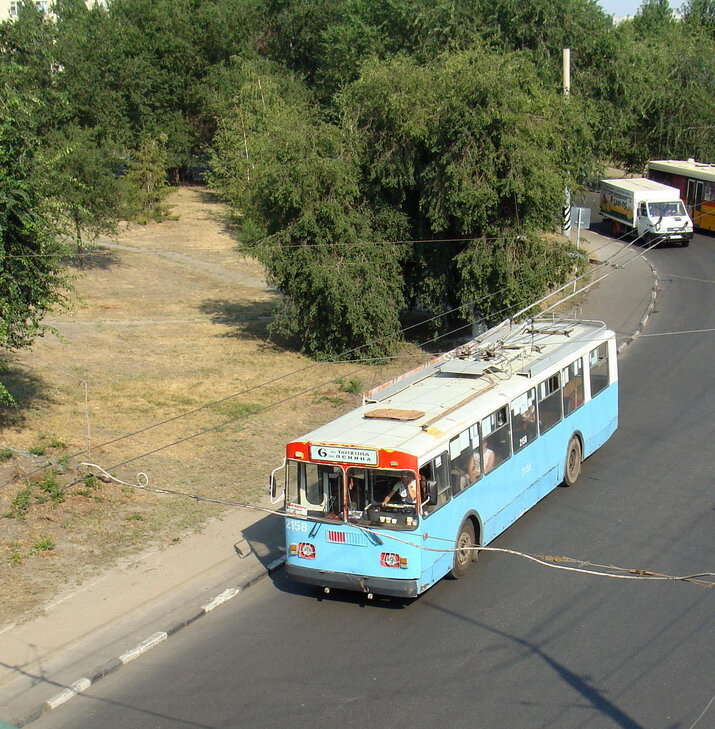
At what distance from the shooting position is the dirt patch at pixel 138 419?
14133mm

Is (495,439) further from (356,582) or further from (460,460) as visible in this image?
(356,582)

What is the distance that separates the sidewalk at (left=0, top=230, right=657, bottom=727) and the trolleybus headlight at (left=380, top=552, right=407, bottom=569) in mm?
2417

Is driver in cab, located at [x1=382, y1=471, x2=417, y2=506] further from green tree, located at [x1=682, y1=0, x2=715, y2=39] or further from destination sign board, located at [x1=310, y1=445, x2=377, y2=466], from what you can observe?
green tree, located at [x1=682, y1=0, x2=715, y2=39]

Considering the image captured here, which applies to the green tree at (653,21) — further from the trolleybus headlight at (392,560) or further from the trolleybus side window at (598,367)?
the trolleybus headlight at (392,560)

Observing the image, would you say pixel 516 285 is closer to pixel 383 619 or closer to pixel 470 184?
pixel 470 184

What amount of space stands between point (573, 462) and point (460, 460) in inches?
175

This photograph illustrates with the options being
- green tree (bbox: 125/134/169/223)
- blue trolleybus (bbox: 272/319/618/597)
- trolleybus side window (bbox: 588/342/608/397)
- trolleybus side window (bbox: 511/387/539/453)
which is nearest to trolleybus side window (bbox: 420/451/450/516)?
blue trolleybus (bbox: 272/319/618/597)

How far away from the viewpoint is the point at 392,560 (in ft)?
36.2

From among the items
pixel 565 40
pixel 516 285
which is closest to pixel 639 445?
pixel 516 285

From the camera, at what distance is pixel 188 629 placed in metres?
11.4

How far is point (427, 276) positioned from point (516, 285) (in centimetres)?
285

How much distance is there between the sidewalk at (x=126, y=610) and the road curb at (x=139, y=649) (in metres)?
0.01

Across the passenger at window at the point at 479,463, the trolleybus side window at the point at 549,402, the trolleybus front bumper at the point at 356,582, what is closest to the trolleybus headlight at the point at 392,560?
the trolleybus front bumper at the point at 356,582

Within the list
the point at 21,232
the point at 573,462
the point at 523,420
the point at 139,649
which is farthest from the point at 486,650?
the point at 21,232
